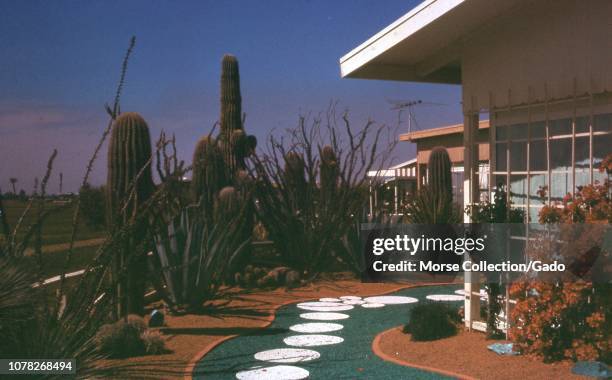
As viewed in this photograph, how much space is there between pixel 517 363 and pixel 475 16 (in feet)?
11.7

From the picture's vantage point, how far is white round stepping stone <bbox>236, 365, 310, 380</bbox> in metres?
5.45

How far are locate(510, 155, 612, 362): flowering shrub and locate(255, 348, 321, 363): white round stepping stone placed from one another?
2.04 m

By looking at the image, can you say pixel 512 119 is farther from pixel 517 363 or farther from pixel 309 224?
pixel 309 224

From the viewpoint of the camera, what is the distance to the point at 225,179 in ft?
38.2

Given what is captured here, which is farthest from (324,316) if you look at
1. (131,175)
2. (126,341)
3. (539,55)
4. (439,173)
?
(439,173)

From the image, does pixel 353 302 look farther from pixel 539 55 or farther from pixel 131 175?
pixel 539 55

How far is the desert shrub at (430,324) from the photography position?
640 cm

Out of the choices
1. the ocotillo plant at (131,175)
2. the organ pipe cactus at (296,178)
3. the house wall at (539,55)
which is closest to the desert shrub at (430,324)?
the house wall at (539,55)

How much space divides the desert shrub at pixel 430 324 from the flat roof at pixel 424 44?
9.82 ft

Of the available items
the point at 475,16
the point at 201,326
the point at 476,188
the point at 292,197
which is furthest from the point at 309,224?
the point at 475,16

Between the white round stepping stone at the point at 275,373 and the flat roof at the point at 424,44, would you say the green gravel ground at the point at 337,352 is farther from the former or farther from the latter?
the flat roof at the point at 424,44

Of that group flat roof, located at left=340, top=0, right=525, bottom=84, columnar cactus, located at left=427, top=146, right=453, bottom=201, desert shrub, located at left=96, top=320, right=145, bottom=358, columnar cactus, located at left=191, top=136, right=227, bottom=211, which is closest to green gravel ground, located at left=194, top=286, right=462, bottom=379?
desert shrub, located at left=96, top=320, right=145, bottom=358

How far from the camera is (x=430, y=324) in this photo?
6414 millimetres

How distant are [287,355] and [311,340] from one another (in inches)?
26.6
